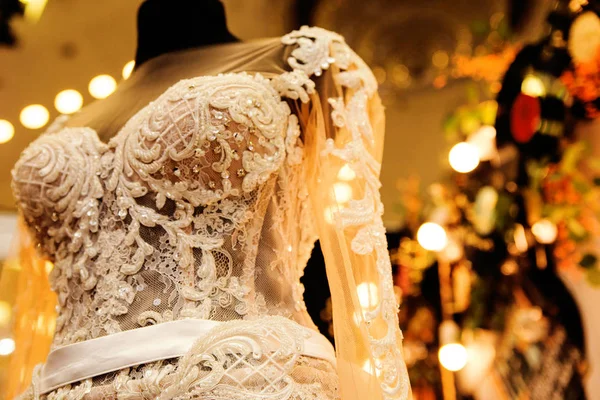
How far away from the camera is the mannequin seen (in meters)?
1.42

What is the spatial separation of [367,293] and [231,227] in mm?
241

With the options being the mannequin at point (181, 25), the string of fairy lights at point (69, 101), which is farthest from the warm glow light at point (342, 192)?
the string of fairy lights at point (69, 101)

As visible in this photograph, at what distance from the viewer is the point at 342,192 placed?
120 cm

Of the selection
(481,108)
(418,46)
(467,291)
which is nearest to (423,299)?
(467,291)

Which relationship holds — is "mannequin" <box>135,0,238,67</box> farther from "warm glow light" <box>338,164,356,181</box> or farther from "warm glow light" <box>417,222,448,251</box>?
"warm glow light" <box>417,222,448,251</box>

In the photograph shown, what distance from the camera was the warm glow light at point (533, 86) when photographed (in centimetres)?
239

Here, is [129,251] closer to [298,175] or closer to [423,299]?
[298,175]

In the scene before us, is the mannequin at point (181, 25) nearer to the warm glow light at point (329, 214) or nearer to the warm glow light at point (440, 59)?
the warm glow light at point (329, 214)

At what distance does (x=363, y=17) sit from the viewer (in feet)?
14.4

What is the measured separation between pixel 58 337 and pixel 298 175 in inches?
19.0

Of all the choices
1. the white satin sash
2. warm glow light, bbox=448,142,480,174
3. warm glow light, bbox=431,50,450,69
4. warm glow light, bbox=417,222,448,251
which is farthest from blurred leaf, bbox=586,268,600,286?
warm glow light, bbox=431,50,450,69

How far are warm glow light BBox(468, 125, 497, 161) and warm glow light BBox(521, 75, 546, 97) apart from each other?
0.75m

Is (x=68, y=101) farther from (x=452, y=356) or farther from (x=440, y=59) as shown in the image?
(x=440, y=59)

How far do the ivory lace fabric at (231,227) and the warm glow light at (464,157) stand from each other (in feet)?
6.38
